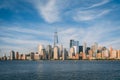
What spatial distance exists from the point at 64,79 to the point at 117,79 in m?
18.9

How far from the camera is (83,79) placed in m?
80.1

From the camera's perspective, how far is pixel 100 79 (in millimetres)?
79625

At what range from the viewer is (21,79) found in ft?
261

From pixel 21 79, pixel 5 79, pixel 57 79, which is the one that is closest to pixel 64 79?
pixel 57 79

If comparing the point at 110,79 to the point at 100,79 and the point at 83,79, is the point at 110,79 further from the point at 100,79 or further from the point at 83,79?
the point at 83,79

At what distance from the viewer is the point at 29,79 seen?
79.7 metres

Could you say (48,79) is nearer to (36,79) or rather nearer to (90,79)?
(36,79)

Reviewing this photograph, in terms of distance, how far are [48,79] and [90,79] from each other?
14.7m

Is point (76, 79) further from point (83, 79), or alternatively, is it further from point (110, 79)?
point (110, 79)

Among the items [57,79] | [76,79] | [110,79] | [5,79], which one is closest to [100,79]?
[110,79]

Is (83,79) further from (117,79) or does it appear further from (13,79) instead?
(13,79)

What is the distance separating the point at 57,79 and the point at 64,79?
95.6 inches

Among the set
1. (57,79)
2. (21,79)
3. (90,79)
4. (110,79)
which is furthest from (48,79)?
(110,79)

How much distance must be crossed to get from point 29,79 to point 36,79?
2.50m
